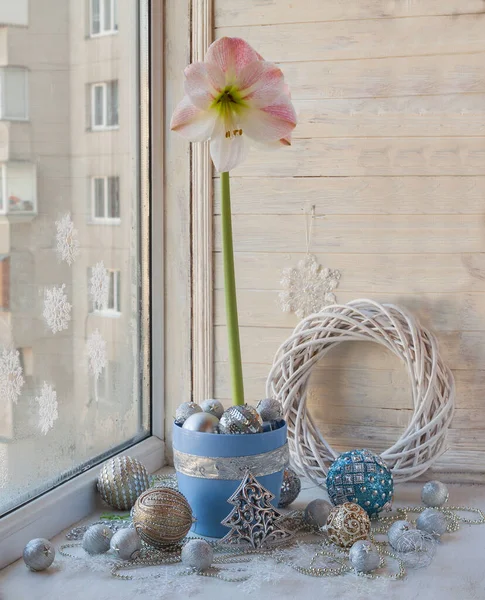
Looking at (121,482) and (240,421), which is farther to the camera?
(121,482)

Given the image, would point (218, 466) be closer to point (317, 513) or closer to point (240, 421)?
point (240, 421)

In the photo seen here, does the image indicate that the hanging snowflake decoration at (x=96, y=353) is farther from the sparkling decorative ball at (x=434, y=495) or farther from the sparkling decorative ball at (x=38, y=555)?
the sparkling decorative ball at (x=434, y=495)

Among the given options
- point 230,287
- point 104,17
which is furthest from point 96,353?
point 104,17

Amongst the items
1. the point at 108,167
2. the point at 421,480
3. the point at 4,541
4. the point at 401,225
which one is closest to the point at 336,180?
the point at 401,225

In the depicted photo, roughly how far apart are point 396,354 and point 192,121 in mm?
677

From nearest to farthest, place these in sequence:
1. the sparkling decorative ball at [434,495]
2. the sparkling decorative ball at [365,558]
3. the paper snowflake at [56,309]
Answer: the sparkling decorative ball at [365,558] → the paper snowflake at [56,309] → the sparkling decorative ball at [434,495]

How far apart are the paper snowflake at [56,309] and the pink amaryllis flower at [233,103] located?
38 centimetres

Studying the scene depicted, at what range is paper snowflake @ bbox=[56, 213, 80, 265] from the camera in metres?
1.44

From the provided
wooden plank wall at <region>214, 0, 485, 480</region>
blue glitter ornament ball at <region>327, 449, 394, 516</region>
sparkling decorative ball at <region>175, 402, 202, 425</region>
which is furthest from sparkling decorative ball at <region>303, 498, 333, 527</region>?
wooden plank wall at <region>214, 0, 485, 480</region>

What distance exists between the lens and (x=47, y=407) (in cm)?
142

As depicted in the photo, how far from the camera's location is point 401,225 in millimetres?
1741

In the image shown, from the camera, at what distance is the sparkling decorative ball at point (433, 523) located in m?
1.35

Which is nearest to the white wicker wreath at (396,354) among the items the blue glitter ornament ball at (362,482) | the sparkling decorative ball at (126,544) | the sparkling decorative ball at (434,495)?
the sparkling decorative ball at (434,495)

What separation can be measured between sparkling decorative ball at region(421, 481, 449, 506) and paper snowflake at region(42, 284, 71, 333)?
79cm
